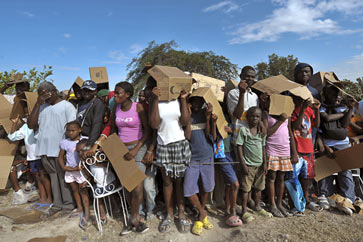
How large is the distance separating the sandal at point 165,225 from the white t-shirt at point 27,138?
246 cm

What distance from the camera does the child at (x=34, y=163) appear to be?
384 cm

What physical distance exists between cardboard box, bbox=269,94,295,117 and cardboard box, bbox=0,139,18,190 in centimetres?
441

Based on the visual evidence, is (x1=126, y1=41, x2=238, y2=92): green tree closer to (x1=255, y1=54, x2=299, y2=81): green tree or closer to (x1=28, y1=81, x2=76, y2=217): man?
(x1=255, y1=54, x2=299, y2=81): green tree

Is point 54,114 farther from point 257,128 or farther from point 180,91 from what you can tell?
point 257,128

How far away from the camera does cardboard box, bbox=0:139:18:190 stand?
13.1 feet

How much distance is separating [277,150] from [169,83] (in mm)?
1850

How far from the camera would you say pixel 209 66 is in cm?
1417

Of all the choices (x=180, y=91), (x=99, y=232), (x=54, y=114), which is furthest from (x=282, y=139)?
(x=54, y=114)

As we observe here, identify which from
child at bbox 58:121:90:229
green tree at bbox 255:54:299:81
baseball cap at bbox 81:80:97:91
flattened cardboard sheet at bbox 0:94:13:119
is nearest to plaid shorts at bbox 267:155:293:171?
child at bbox 58:121:90:229

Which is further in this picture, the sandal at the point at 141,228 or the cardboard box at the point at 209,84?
the cardboard box at the point at 209,84

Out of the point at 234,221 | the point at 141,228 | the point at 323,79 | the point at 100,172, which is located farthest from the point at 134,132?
the point at 323,79

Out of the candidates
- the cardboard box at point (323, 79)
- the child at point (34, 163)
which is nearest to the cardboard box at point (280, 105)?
the cardboard box at point (323, 79)

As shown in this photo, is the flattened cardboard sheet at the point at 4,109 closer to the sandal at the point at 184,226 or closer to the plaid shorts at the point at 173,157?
the plaid shorts at the point at 173,157

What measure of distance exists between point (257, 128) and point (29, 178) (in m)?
4.34
